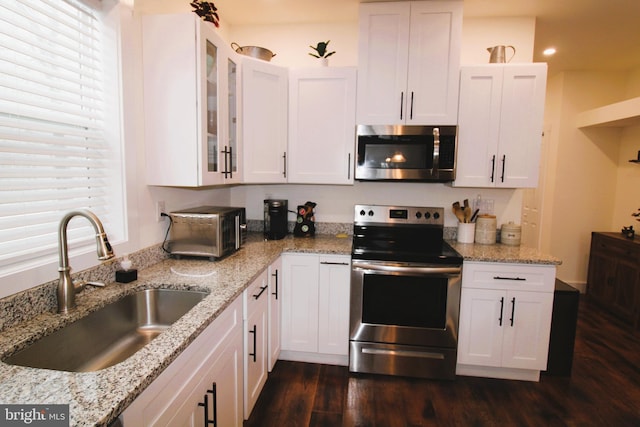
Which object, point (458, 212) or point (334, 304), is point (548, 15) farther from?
point (334, 304)

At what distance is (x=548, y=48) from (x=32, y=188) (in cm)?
409

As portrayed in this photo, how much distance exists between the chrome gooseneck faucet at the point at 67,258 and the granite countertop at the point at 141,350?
5 centimetres

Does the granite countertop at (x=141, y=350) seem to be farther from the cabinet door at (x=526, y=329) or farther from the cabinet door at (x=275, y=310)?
the cabinet door at (x=526, y=329)

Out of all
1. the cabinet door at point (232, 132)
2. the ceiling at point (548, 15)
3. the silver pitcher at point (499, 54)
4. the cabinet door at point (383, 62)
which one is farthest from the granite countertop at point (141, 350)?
the ceiling at point (548, 15)

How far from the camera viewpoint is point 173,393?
3.34 ft

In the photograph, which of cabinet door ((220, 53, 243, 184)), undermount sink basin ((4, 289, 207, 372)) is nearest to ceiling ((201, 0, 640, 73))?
cabinet door ((220, 53, 243, 184))

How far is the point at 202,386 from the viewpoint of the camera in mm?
1212

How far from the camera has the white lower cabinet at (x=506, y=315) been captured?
7.20 ft

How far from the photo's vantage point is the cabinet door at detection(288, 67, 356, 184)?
8.17ft

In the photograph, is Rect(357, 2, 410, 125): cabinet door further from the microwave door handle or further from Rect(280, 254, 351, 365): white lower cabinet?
Rect(280, 254, 351, 365): white lower cabinet

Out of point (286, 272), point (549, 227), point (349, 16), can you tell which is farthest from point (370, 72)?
point (549, 227)

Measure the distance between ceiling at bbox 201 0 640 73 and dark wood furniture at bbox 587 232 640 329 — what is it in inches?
75.9

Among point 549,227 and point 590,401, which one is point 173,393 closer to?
point 590,401

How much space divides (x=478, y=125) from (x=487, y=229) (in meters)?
0.83
